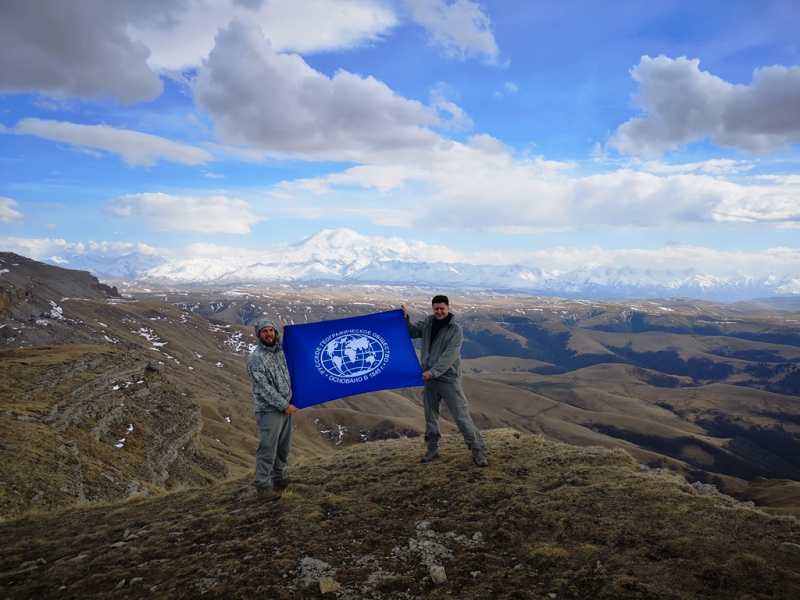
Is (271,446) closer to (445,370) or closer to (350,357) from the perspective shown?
(350,357)

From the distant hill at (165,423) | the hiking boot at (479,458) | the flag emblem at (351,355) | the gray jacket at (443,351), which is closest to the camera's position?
the gray jacket at (443,351)

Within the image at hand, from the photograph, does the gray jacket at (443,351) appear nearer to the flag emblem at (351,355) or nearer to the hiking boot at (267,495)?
the flag emblem at (351,355)

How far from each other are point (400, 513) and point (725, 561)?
6065 mm

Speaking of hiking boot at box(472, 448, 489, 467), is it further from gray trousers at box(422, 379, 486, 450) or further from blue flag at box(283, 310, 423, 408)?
blue flag at box(283, 310, 423, 408)

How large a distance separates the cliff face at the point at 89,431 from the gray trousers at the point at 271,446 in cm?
974

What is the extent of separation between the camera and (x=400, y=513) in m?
10.2

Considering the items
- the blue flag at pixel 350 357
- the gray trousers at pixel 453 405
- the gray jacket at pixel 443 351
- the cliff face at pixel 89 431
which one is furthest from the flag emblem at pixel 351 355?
the cliff face at pixel 89 431

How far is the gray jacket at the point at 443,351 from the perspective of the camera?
39.3 ft

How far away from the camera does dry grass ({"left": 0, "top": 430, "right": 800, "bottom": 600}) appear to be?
7.08m

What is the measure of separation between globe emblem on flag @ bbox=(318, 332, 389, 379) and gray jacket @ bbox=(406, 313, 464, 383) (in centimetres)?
150

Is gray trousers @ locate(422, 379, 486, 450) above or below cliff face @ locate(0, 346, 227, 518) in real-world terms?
above

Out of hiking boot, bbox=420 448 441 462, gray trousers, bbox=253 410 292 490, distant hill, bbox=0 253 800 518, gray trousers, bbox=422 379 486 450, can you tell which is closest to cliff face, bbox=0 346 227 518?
distant hill, bbox=0 253 800 518

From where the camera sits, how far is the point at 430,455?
45.4 feet

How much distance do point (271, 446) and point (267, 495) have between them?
4.48 ft
